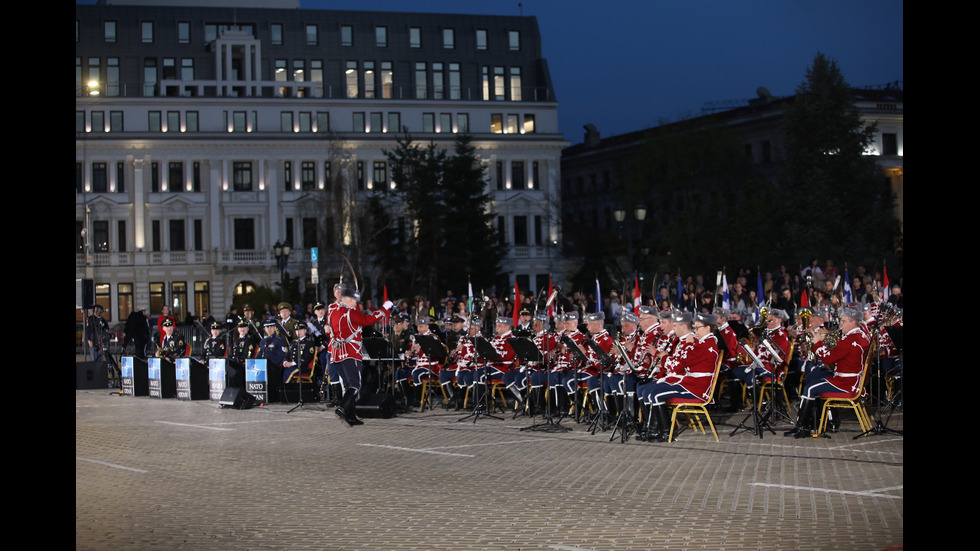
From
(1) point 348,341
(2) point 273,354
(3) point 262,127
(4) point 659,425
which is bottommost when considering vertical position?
(4) point 659,425

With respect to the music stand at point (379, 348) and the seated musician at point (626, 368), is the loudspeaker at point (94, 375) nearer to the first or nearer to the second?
the music stand at point (379, 348)

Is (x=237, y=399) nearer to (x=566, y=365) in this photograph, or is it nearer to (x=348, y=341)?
(x=348, y=341)

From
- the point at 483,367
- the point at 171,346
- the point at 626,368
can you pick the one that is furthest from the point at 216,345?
the point at 626,368

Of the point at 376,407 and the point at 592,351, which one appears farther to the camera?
the point at 376,407

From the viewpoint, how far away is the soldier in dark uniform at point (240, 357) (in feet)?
77.9

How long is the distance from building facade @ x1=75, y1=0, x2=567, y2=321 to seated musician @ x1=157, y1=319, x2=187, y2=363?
40.3 m

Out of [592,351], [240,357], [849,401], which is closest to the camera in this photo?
[849,401]

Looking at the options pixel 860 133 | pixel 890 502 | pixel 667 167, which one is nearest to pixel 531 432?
pixel 890 502

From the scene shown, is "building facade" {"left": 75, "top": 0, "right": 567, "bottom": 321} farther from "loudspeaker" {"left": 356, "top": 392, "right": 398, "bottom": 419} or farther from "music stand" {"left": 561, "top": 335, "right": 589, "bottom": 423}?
"music stand" {"left": 561, "top": 335, "right": 589, "bottom": 423}

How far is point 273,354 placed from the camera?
2319 centimetres

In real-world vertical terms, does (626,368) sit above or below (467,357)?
above

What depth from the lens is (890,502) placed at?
401 inches

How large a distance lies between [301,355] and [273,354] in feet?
3.40

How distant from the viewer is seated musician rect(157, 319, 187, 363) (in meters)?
26.3
